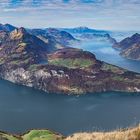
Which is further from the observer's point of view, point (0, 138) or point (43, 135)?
point (43, 135)

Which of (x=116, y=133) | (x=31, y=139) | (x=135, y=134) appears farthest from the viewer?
(x=31, y=139)

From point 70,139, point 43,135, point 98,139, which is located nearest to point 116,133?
point 98,139

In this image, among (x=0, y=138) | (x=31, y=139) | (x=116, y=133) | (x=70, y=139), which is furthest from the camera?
(x=31, y=139)

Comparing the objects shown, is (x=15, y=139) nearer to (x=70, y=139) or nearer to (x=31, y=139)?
(x=31, y=139)

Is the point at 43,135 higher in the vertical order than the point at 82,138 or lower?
lower

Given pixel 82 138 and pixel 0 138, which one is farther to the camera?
pixel 0 138

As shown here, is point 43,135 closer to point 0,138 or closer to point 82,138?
point 0,138

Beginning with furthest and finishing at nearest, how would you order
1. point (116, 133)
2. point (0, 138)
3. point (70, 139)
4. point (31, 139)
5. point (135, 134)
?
1. point (31, 139)
2. point (0, 138)
3. point (70, 139)
4. point (116, 133)
5. point (135, 134)

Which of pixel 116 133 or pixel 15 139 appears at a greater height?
pixel 116 133

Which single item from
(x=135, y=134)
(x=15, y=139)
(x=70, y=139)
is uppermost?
(x=135, y=134)

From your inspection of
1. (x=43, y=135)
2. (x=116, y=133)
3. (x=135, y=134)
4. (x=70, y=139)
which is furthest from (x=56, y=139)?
(x=135, y=134)
